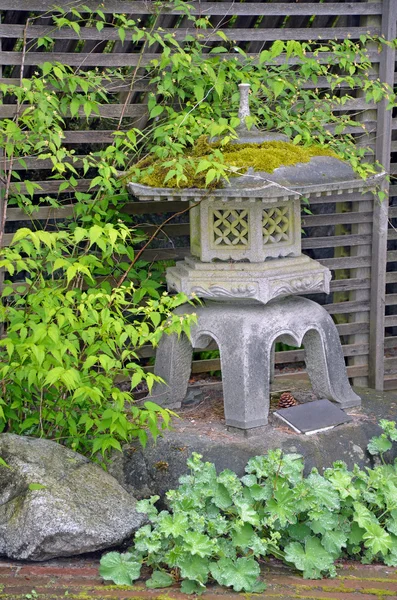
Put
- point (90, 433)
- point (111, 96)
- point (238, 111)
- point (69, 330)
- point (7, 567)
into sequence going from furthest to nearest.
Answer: point (111, 96) → point (238, 111) → point (90, 433) → point (69, 330) → point (7, 567)

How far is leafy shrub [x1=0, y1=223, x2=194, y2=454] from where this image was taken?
420cm

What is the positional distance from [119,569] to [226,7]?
350cm

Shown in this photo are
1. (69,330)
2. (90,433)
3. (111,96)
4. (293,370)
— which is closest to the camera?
(69,330)

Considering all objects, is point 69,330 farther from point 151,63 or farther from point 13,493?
point 151,63

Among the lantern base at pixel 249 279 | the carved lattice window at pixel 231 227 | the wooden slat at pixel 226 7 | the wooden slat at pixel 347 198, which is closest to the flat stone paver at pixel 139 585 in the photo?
the lantern base at pixel 249 279

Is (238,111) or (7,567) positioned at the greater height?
(238,111)

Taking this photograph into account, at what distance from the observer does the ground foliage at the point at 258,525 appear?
3891mm

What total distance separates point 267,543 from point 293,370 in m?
2.55

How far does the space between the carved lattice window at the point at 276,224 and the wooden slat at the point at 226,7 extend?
1376 mm

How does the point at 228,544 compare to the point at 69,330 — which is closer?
the point at 228,544

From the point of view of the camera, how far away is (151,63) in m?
5.25

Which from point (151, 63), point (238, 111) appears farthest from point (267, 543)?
point (151, 63)

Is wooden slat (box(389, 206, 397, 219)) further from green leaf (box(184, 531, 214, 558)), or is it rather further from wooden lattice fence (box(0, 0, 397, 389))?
green leaf (box(184, 531, 214, 558))

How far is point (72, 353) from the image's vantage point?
14.1 feet
